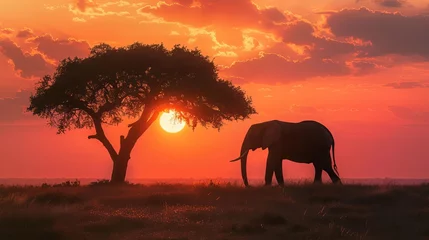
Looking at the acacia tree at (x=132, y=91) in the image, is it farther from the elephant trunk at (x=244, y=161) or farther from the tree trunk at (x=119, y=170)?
the elephant trunk at (x=244, y=161)

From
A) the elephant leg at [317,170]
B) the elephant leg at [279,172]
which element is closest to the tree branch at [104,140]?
the elephant leg at [279,172]

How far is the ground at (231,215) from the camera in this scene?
48.3 ft

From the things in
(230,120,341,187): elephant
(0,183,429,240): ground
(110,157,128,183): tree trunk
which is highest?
(230,120,341,187): elephant

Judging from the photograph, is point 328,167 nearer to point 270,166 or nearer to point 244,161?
point 270,166

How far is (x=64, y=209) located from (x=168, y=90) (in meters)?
18.1

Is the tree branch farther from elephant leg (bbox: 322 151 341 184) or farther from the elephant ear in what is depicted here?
elephant leg (bbox: 322 151 341 184)

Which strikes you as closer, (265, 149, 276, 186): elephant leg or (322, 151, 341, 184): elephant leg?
(265, 149, 276, 186): elephant leg

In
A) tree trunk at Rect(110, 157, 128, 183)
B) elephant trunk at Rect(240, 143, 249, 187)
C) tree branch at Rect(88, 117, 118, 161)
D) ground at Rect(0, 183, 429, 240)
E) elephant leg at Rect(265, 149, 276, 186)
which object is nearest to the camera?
ground at Rect(0, 183, 429, 240)

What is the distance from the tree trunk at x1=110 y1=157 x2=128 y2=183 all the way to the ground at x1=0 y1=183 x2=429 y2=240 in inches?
432

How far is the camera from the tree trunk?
34.2 meters

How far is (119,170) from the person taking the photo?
113ft

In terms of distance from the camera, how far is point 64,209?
18.0 meters

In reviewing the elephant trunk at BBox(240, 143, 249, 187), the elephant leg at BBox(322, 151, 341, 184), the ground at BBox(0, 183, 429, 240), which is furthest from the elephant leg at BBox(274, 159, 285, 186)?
the ground at BBox(0, 183, 429, 240)

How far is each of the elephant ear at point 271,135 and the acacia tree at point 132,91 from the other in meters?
8.50
